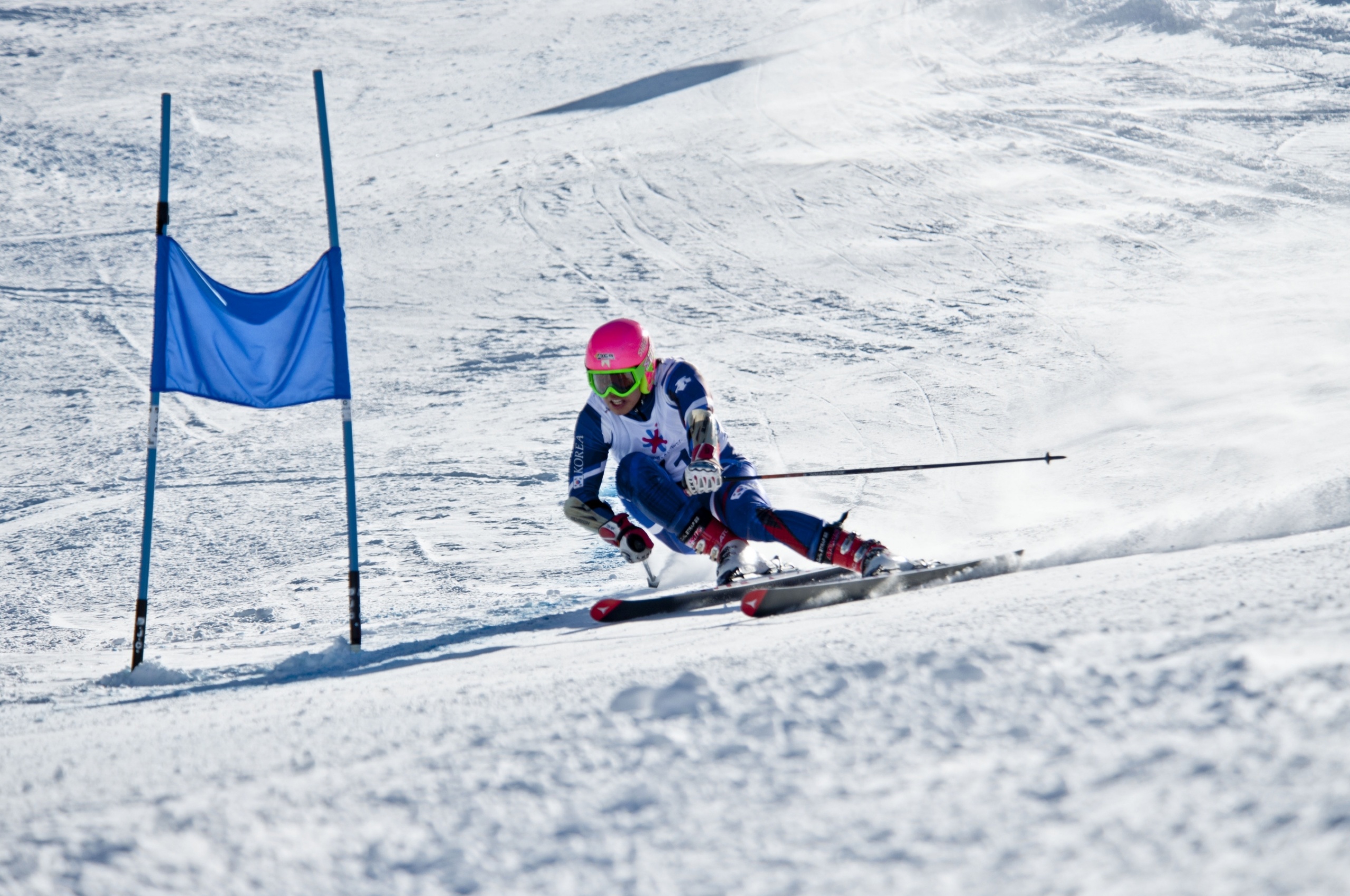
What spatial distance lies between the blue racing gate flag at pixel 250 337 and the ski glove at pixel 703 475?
1486mm

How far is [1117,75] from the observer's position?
16547mm

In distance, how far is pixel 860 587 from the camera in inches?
165

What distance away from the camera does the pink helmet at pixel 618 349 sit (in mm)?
4973

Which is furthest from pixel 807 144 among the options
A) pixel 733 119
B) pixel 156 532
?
pixel 156 532

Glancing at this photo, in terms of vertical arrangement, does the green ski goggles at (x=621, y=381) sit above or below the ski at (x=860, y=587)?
above

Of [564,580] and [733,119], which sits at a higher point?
[733,119]

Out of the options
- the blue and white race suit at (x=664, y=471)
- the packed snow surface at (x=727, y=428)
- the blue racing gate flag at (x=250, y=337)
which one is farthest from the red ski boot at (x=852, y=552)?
the blue racing gate flag at (x=250, y=337)

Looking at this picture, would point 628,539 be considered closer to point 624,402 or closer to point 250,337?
point 624,402

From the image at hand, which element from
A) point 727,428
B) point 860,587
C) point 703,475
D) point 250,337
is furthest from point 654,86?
point 860,587

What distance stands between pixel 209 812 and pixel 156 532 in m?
5.35

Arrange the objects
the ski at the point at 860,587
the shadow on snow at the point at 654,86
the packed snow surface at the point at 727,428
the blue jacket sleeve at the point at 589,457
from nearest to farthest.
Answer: the packed snow surface at the point at 727,428 → the ski at the point at 860,587 → the blue jacket sleeve at the point at 589,457 → the shadow on snow at the point at 654,86

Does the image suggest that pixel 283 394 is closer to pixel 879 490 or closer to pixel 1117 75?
pixel 879 490

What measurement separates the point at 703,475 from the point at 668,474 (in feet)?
1.23

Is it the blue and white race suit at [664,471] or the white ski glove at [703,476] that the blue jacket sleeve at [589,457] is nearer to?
the blue and white race suit at [664,471]
